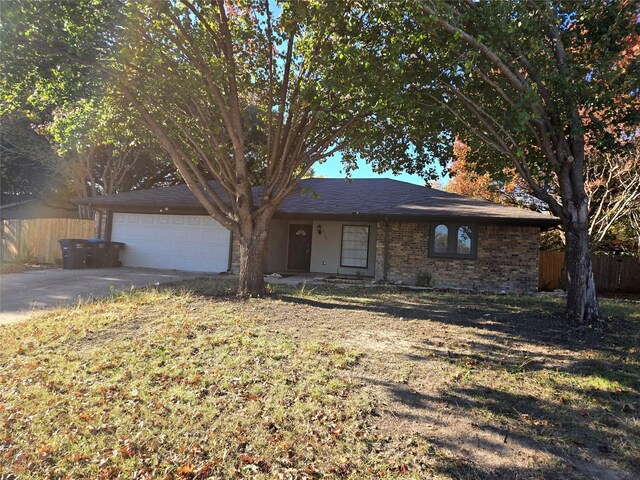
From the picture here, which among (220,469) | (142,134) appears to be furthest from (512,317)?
(142,134)

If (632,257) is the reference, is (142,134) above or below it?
above

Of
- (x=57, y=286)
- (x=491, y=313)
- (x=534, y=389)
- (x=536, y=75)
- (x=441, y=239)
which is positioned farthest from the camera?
(x=441, y=239)

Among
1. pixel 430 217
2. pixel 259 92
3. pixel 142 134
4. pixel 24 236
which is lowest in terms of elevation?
pixel 24 236

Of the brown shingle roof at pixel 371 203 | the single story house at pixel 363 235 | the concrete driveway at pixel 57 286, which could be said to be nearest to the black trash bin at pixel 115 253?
the single story house at pixel 363 235

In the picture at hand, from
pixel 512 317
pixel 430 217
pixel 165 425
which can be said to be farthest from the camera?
pixel 430 217

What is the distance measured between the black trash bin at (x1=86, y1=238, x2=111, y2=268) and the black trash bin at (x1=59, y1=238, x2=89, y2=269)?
0.74 feet

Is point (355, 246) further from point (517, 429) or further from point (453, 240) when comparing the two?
point (517, 429)

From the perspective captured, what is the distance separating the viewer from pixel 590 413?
3.75 meters

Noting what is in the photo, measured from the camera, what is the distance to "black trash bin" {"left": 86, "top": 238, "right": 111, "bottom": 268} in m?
14.9

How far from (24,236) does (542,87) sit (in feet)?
62.8

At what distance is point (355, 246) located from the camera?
15.8 m

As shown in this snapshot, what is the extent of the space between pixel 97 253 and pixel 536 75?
1436 centimetres

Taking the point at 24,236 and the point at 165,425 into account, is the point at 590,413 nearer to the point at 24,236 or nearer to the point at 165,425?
the point at 165,425

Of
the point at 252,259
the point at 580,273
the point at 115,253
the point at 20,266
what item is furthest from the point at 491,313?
the point at 20,266
